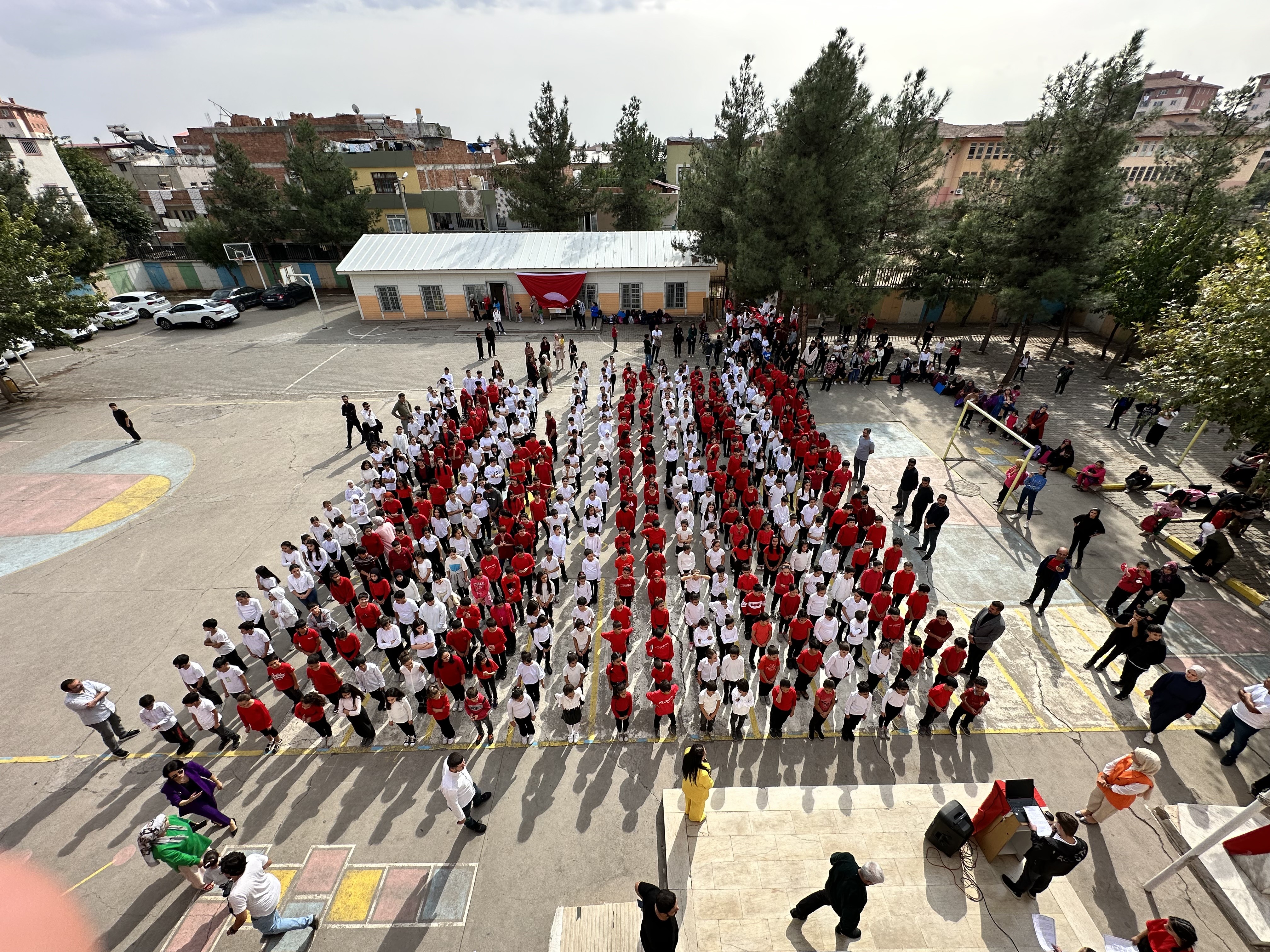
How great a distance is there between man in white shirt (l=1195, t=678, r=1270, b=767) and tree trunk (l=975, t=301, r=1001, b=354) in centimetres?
2063

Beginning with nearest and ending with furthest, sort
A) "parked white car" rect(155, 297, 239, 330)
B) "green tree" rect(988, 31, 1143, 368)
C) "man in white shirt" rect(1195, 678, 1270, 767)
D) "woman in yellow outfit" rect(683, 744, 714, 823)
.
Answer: "woman in yellow outfit" rect(683, 744, 714, 823) < "man in white shirt" rect(1195, 678, 1270, 767) < "green tree" rect(988, 31, 1143, 368) < "parked white car" rect(155, 297, 239, 330)

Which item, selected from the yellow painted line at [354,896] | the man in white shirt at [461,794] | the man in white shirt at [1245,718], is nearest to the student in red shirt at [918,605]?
the man in white shirt at [1245,718]

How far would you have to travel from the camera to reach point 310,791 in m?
7.67

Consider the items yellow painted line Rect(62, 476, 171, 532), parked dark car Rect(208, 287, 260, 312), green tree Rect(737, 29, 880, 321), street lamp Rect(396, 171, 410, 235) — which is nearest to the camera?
yellow painted line Rect(62, 476, 171, 532)

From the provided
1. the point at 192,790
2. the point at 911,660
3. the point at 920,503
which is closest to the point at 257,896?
the point at 192,790

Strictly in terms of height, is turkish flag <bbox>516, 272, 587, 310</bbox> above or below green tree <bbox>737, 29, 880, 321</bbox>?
below

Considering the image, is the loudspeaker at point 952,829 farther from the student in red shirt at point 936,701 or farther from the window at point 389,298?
the window at point 389,298

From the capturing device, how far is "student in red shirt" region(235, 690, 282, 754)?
7.62 metres

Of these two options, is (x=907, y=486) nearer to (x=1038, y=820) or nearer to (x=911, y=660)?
(x=911, y=660)

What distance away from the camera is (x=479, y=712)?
308 inches

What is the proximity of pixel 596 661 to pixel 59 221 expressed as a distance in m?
41.5

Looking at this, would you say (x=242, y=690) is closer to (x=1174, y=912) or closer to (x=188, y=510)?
(x=188, y=510)

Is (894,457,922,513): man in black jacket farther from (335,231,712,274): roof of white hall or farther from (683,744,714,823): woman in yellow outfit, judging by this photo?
(335,231,712,274): roof of white hall

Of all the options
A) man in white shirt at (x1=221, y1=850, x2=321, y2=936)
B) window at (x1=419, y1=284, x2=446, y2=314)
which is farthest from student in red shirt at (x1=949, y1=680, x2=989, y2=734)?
window at (x1=419, y1=284, x2=446, y2=314)
